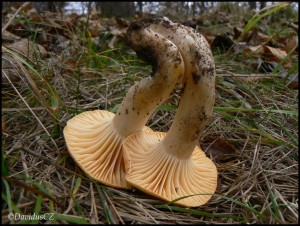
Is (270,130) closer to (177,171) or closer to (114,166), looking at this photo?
(177,171)

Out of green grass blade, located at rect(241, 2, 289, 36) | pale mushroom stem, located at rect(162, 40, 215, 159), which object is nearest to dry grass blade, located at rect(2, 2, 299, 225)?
pale mushroom stem, located at rect(162, 40, 215, 159)

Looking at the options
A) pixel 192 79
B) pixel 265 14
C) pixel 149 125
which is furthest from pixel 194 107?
pixel 265 14

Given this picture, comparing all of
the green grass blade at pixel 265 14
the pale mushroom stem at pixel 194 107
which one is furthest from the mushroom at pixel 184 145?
the green grass blade at pixel 265 14

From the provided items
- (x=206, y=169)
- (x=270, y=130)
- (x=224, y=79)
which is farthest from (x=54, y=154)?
(x=224, y=79)

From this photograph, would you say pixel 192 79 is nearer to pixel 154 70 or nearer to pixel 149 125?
pixel 154 70

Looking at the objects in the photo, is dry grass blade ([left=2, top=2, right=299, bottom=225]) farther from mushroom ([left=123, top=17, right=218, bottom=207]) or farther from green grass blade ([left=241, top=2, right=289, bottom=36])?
green grass blade ([left=241, top=2, right=289, bottom=36])

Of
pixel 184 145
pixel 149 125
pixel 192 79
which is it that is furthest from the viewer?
pixel 149 125
